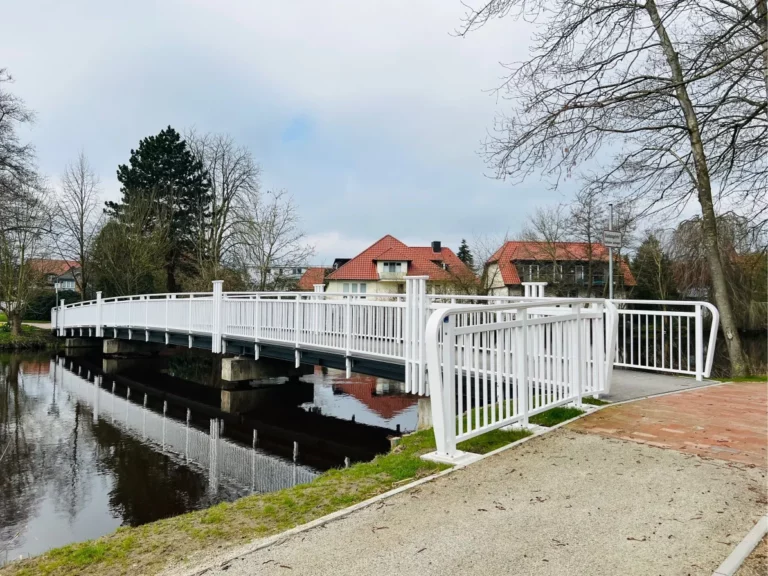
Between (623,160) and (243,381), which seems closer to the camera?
(623,160)

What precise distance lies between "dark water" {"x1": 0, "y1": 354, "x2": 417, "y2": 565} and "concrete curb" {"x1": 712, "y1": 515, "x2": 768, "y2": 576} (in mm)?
5314

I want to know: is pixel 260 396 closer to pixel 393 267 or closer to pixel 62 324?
pixel 62 324

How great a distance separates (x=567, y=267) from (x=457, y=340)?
87.2 ft

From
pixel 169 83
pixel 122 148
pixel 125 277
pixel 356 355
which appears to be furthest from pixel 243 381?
pixel 122 148

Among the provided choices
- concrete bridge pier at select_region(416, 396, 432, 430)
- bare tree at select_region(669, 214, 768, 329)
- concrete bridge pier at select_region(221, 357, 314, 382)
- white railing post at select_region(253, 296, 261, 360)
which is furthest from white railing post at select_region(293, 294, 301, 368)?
bare tree at select_region(669, 214, 768, 329)

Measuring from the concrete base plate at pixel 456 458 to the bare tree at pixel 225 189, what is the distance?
25406 mm

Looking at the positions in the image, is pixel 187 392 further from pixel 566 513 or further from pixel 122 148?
pixel 122 148

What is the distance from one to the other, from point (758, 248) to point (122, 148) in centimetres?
3667

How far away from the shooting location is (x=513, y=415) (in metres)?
4.93

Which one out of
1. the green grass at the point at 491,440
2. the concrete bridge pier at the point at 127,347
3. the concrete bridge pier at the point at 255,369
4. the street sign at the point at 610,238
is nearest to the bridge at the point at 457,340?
the green grass at the point at 491,440

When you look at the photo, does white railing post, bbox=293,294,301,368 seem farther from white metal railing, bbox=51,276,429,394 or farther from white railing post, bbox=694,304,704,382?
white railing post, bbox=694,304,704,382

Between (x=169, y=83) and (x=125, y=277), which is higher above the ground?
(x=169, y=83)

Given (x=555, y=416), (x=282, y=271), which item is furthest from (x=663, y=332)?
(x=282, y=271)

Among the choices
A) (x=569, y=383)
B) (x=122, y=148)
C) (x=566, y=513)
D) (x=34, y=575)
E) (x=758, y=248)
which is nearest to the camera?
(x=566, y=513)
